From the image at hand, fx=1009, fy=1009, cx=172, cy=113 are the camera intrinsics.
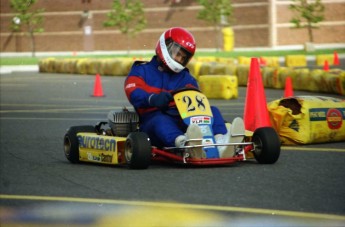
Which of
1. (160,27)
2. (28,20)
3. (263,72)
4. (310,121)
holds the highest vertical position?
(28,20)

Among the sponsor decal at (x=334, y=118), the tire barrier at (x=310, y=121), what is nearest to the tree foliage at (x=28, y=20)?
the tire barrier at (x=310, y=121)

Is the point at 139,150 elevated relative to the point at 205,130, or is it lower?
lower

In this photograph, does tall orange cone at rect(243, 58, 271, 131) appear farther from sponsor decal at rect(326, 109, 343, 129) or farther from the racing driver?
the racing driver

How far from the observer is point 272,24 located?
221 feet

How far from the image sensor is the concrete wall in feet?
220

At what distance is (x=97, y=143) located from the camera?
→ 9.30m

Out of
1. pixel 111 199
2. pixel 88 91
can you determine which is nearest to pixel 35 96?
pixel 88 91

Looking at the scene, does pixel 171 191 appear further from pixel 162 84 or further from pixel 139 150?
pixel 162 84

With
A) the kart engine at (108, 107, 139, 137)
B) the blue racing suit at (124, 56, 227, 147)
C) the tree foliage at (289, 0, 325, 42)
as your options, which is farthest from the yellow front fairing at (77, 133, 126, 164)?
the tree foliage at (289, 0, 325, 42)

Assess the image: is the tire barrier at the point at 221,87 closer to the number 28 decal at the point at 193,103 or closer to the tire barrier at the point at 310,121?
the tire barrier at the point at 310,121

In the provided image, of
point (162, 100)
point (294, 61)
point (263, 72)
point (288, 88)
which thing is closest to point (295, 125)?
point (162, 100)

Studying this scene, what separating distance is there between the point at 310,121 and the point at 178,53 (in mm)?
2242

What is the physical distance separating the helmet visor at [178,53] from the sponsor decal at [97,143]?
1022mm

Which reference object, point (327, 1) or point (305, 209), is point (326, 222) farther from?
point (327, 1)
